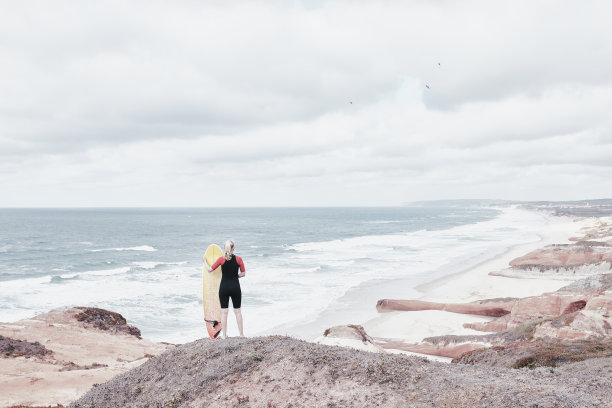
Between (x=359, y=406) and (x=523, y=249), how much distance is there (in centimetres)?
5783

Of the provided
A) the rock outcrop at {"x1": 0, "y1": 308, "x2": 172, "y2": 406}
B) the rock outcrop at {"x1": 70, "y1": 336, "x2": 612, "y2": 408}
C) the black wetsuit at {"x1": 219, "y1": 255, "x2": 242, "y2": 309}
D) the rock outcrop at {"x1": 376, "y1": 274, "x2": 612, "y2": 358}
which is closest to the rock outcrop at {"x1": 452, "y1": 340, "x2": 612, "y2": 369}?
the rock outcrop at {"x1": 70, "y1": 336, "x2": 612, "y2": 408}

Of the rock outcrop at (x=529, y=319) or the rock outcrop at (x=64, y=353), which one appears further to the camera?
the rock outcrop at (x=529, y=319)

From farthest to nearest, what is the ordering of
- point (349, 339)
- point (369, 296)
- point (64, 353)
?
point (369, 296)
point (64, 353)
point (349, 339)

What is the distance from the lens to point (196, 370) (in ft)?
25.8

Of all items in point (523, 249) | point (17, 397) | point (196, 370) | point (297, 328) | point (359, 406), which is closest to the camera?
point (359, 406)

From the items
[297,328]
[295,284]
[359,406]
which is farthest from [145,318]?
[359,406]

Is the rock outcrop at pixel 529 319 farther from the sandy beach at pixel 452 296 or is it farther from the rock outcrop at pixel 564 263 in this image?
the rock outcrop at pixel 564 263

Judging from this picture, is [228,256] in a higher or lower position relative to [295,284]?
higher

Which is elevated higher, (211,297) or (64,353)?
(211,297)

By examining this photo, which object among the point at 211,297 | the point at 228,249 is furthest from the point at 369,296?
the point at 228,249

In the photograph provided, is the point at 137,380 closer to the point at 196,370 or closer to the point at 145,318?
the point at 196,370

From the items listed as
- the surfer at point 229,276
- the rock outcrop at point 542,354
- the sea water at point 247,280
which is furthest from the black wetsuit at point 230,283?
the sea water at point 247,280

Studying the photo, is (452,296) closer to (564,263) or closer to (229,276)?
(564,263)

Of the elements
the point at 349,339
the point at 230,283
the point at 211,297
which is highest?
the point at 230,283
